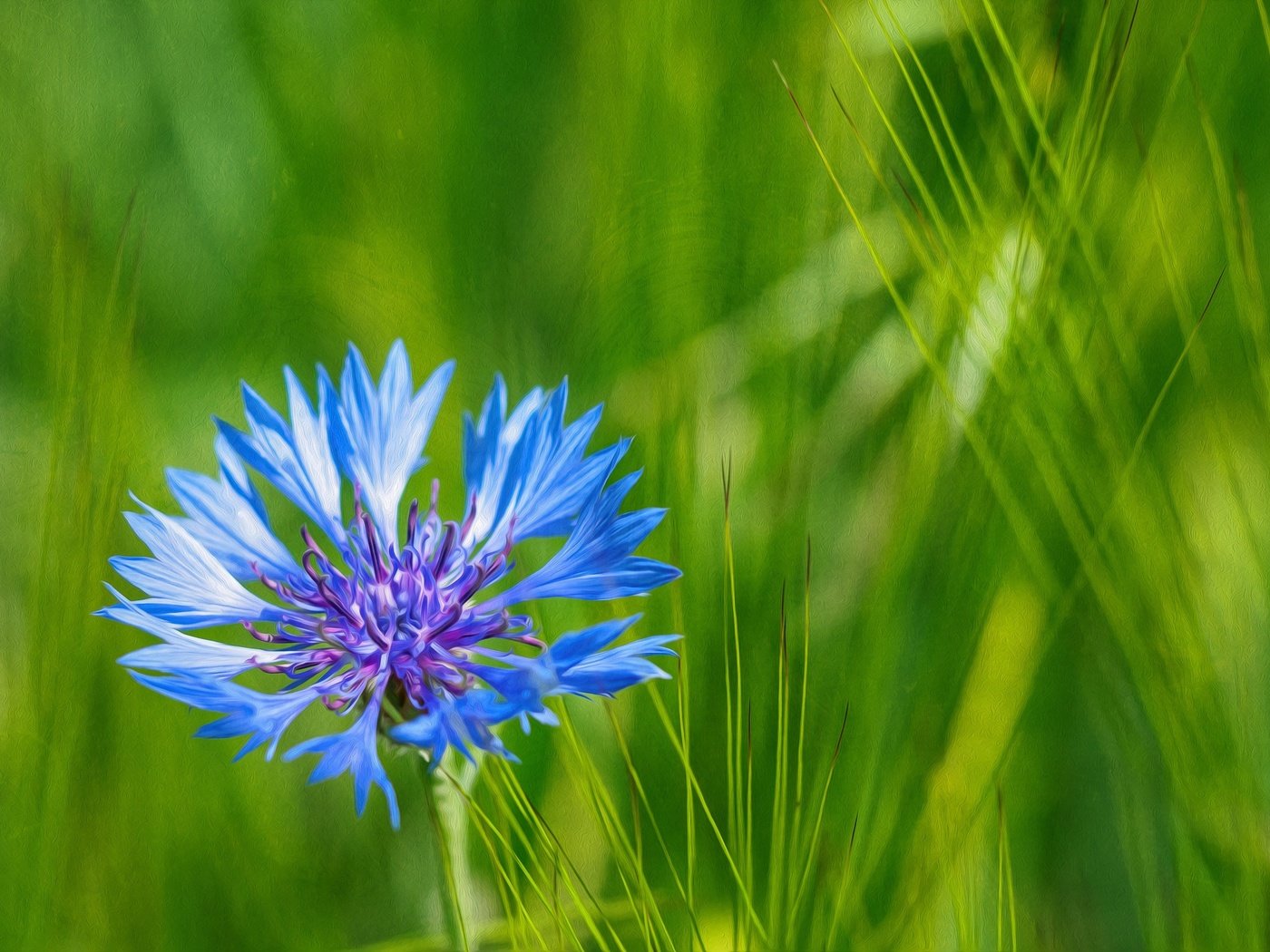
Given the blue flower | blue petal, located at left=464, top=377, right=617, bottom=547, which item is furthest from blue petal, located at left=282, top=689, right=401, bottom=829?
blue petal, located at left=464, top=377, right=617, bottom=547

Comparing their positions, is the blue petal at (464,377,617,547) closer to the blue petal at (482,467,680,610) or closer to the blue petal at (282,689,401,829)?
the blue petal at (482,467,680,610)

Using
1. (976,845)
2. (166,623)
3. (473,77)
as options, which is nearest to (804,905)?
(976,845)

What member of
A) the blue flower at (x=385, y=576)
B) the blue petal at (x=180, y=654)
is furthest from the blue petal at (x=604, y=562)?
the blue petal at (x=180, y=654)

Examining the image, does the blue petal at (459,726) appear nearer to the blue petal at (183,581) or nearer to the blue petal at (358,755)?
the blue petal at (358,755)

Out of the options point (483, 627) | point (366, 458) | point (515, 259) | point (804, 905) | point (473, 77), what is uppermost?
point (473, 77)

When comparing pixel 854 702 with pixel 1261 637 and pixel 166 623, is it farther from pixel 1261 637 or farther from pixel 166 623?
pixel 166 623

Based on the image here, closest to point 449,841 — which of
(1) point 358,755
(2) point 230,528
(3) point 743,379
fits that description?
(1) point 358,755
